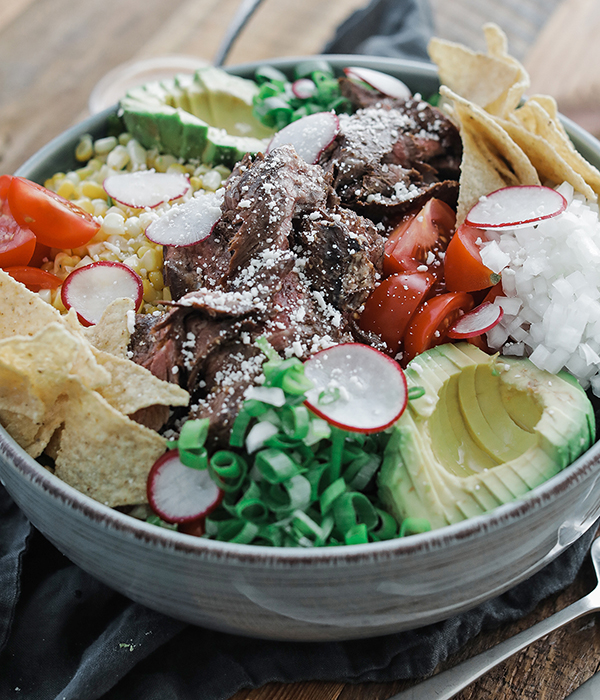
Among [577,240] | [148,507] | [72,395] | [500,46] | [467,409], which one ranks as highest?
[500,46]

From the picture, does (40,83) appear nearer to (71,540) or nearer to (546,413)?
(71,540)

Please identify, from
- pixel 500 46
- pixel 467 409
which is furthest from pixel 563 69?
pixel 467 409

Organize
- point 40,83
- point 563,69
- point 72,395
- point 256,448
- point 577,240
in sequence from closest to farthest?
point 256,448
point 72,395
point 577,240
point 563,69
point 40,83

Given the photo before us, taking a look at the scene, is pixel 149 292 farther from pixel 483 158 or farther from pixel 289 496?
pixel 483 158

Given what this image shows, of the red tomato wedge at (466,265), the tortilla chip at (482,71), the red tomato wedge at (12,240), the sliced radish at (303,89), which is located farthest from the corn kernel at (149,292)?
the tortilla chip at (482,71)

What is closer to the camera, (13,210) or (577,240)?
(577,240)

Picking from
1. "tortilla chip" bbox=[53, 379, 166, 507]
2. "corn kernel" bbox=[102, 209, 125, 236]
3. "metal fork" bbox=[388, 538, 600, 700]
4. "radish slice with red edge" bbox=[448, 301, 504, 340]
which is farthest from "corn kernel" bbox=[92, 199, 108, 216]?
"metal fork" bbox=[388, 538, 600, 700]

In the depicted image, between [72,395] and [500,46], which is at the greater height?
[500,46]
